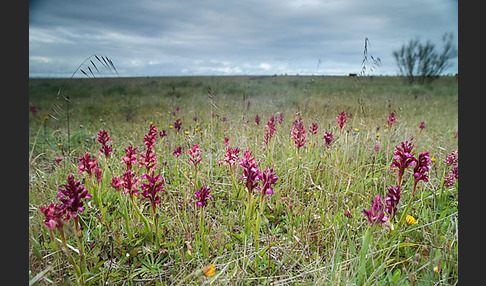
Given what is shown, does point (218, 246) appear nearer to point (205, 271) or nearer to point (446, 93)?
point (205, 271)

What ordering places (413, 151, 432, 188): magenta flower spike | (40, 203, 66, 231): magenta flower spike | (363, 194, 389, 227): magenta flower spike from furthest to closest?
(413, 151, 432, 188): magenta flower spike, (363, 194, 389, 227): magenta flower spike, (40, 203, 66, 231): magenta flower spike

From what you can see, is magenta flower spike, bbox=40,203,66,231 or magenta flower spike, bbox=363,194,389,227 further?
magenta flower spike, bbox=363,194,389,227

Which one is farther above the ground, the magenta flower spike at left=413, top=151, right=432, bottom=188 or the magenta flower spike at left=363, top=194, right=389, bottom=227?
the magenta flower spike at left=413, top=151, right=432, bottom=188

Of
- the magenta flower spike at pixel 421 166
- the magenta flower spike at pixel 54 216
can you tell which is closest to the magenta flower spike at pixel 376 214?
the magenta flower spike at pixel 421 166

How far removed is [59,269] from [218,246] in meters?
1.09

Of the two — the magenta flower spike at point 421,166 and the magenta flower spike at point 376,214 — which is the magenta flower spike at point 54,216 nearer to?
the magenta flower spike at point 376,214

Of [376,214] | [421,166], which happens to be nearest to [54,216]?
[376,214]

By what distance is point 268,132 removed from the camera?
3340 mm

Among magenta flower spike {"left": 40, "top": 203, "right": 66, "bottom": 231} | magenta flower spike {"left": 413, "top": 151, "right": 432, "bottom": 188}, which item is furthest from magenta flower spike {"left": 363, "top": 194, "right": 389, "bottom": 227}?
magenta flower spike {"left": 40, "top": 203, "right": 66, "bottom": 231}

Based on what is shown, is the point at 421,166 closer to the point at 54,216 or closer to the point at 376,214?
the point at 376,214

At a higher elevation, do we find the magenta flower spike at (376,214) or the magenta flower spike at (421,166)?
the magenta flower spike at (421,166)

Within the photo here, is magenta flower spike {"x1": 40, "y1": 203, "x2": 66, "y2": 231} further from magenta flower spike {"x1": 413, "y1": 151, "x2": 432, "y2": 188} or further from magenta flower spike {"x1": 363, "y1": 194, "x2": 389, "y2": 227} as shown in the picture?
magenta flower spike {"x1": 413, "y1": 151, "x2": 432, "y2": 188}

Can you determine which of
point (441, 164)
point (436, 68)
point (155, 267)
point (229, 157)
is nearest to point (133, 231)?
point (155, 267)

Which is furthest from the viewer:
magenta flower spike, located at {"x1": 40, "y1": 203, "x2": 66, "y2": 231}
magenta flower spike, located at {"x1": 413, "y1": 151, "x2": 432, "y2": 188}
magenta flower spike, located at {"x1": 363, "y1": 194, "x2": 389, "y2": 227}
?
magenta flower spike, located at {"x1": 413, "y1": 151, "x2": 432, "y2": 188}
